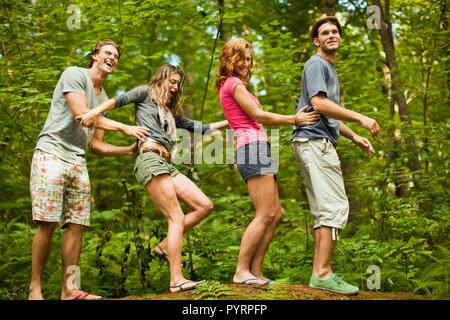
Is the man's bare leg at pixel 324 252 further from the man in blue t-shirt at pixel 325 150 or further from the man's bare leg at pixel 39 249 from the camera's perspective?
the man's bare leg at pixel 39 249

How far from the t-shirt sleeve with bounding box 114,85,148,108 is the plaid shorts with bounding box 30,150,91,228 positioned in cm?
68

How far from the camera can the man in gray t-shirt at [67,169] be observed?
306 cm

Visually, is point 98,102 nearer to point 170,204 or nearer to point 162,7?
point 170,204

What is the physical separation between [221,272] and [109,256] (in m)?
2.79

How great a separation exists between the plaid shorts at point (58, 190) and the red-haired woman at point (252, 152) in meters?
1.42

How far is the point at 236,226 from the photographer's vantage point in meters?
4.97

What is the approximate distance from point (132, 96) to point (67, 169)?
0.85 m

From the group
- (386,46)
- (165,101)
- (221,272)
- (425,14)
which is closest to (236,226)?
(221,272)

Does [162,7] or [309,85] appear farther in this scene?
[162,7]

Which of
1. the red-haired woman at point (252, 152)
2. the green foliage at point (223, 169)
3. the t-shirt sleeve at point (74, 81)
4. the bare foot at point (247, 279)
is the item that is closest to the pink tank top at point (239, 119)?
the red-haired woman at point (252, 152)

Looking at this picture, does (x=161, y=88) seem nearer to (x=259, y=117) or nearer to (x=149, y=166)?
(x=149, y=166)

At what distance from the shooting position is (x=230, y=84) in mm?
3297

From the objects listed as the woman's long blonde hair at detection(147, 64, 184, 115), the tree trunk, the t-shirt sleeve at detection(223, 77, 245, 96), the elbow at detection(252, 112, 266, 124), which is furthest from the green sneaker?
the tree trunk
